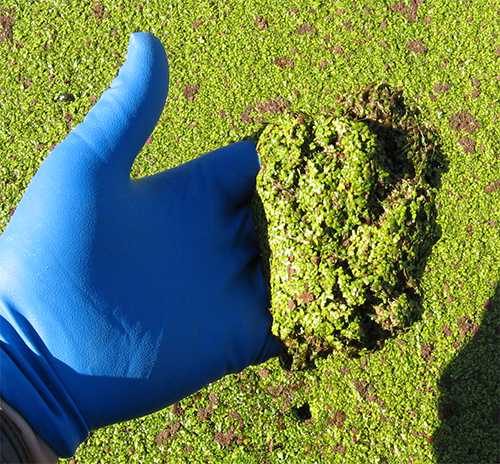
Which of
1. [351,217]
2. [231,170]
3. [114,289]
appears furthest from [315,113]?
[114,289]

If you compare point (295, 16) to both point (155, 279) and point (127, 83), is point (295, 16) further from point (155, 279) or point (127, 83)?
point (155, 279)

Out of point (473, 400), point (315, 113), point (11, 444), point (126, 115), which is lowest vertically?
point (473, 400)

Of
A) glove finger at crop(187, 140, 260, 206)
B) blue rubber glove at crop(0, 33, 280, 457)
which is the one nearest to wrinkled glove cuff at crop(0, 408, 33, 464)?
blue rubber glove at crop(0, 33, 280, 457)

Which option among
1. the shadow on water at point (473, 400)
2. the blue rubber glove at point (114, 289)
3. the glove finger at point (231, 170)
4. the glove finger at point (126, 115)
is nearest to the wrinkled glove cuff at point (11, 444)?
the blue rubber glove at point (114, 289)

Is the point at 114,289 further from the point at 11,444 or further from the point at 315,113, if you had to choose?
the point at 315,113

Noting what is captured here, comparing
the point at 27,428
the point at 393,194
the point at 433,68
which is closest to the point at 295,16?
the point at 433,68

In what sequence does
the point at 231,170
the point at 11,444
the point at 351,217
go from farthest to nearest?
the point at 231,170 → the point at 351,217 → the point at 11,444

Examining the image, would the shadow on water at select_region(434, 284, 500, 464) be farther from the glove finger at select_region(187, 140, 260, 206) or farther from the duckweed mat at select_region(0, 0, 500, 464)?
the glove finger at select_region(187, 140, 260, 206)

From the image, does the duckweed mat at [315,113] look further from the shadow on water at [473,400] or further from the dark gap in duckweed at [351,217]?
the dark gap in duckweed at [351,217]
